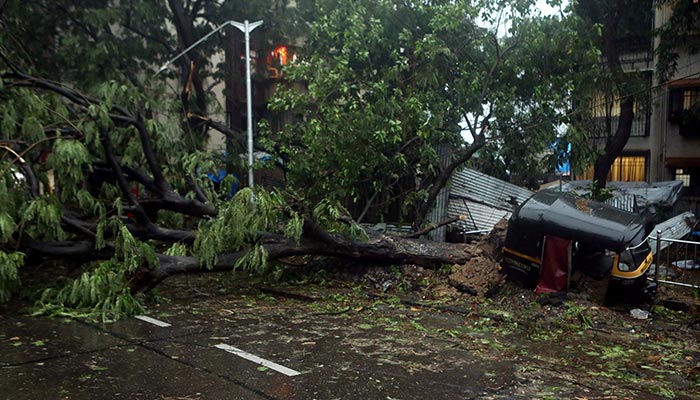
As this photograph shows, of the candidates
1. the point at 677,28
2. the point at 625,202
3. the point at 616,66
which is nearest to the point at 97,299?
the point at 625,202

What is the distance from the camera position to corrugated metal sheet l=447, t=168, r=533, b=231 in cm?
1524

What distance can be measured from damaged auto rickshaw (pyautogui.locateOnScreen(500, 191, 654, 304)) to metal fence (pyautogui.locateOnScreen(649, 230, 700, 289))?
1.87 ft

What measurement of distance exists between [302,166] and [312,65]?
2.30m

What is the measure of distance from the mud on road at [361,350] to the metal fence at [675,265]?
1.06 metres

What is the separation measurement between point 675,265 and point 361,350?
7517 millimetres

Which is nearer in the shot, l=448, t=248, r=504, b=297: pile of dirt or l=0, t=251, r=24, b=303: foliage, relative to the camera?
l=0, t=251, r=24, b=303: foliage

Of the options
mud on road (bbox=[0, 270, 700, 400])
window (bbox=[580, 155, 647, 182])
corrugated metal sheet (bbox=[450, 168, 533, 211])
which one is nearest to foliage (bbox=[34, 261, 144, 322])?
mud on road (bbox=[0, 270, 700, 400])

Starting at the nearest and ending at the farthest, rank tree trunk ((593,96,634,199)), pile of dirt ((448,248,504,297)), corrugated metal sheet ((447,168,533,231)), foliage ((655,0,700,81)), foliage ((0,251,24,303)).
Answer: foliage ((0,251,24,303)) < pile of dirt ((448,248,504,297)) < foliage ((655,0,700,81)) < corrugated metal sheet ((447,168,533,231)) < tree trunk ((593,96,634,199))

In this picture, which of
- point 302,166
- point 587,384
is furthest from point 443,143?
point 587,384

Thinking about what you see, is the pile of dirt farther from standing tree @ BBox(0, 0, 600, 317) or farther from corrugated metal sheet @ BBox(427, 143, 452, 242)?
corrugated metal sheet @ BBox(427, 143, 452, 242)

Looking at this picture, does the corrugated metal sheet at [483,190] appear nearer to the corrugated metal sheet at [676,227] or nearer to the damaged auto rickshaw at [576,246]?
the corrugated metal sheet at [676,227]

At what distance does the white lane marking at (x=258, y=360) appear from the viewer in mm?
6301

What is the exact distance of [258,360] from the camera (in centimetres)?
670

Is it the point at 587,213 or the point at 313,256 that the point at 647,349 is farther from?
the point at 313,256
